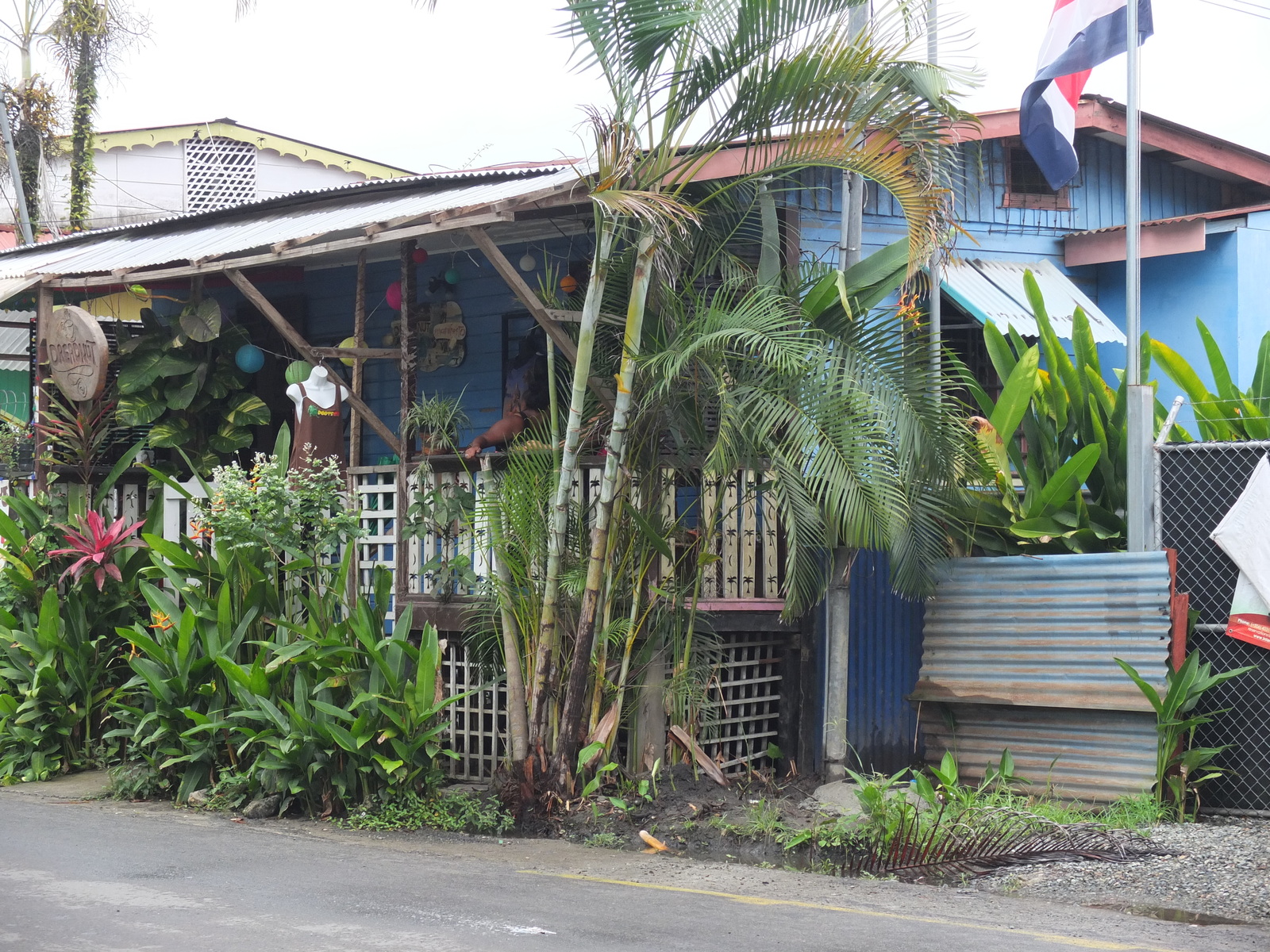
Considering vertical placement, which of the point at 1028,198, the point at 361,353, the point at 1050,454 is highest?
the point at 1028,198

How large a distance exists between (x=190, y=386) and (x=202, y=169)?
593 inches

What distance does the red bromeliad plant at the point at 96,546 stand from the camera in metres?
9.13

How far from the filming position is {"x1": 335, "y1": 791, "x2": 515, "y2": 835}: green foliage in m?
7.44

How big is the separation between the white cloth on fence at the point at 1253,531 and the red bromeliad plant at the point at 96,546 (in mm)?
7065

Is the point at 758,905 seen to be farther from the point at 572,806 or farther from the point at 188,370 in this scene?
the point at 188,370

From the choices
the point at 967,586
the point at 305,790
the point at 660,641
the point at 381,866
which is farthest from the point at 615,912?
the point at 967,586

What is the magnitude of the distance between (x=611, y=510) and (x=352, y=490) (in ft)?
8.66

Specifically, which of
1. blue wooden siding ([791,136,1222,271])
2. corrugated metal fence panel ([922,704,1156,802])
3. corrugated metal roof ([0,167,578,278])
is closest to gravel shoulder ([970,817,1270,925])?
corrugated metal fence panel ([922,704,1156,802])

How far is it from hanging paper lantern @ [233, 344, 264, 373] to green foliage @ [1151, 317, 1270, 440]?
6764 mm

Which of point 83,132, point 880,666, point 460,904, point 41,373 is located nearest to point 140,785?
point 41,373

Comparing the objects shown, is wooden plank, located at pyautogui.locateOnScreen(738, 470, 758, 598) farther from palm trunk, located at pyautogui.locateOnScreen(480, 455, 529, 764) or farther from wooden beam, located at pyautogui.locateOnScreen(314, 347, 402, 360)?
wooden beam, located at pyautogui.locateOnScreen(314, 347, 402, 360)

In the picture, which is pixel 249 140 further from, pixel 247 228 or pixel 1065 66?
pixel 1065 66

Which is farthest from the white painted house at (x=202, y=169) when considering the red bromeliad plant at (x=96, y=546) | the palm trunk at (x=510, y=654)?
the palm trunk at (x=510, y=654)

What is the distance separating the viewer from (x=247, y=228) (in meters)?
10.7
